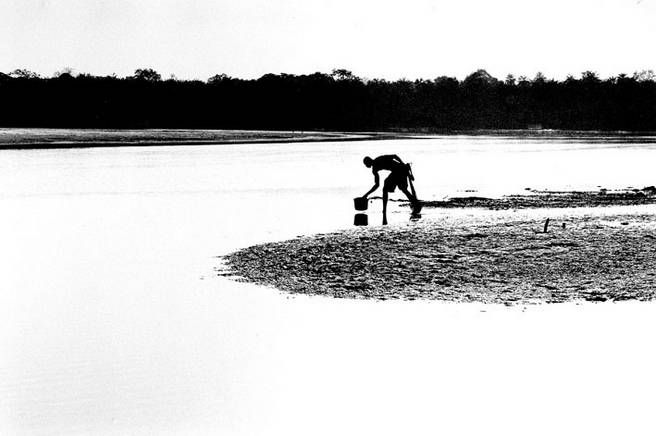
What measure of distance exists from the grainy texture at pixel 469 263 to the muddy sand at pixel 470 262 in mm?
13

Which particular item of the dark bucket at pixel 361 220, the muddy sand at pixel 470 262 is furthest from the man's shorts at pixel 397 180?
the muddy sand at pixel 470 262

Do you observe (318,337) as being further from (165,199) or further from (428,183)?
(428,183)

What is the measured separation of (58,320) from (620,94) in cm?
10624

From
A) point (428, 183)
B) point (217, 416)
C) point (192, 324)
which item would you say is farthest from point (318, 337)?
point (428, 183)

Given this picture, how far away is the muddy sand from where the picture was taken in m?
10.8

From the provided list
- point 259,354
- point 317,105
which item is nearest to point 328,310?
point 259,354

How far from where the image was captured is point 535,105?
110625 millimetres

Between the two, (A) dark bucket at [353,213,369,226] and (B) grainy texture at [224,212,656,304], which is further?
(A) dark bucket at [353,213,369,226]

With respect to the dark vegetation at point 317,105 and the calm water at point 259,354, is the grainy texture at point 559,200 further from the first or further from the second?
the dark vegetation at point 317,105

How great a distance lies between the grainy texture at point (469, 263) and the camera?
1081 centimetres

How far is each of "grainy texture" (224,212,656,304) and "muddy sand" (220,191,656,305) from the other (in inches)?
0.5

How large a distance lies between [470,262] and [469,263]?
0.06 metres

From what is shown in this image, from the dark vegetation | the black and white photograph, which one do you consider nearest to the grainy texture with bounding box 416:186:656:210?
the black and white photograph

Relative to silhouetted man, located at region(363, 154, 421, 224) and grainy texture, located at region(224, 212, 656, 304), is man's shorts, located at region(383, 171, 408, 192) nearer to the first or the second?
silhouetted man, located at region(363, 154, 421, 224)
